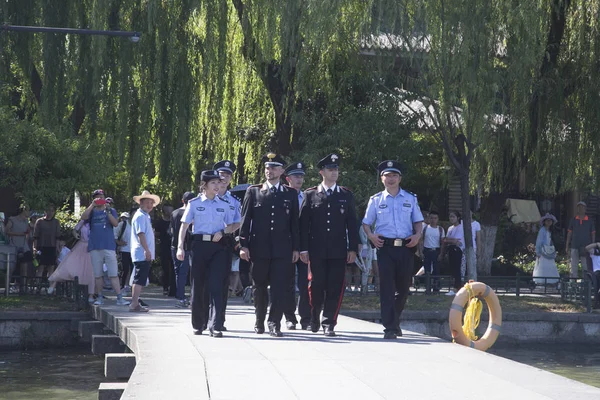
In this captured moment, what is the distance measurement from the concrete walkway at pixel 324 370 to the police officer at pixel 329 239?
1.40 feet

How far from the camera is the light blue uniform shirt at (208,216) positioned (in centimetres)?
1158

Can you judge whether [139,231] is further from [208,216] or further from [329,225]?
[329,225]

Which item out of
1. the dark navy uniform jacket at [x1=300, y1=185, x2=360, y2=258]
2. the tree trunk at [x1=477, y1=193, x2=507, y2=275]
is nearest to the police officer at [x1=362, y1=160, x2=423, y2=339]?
the dark navy uniform jacket at [x1=300, y1=185, x2=360, y2=258]

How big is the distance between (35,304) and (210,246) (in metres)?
8.21

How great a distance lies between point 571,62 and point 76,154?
1059 centimetres

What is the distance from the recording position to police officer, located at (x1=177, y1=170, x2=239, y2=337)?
11.5 metres

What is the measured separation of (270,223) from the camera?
1152cm

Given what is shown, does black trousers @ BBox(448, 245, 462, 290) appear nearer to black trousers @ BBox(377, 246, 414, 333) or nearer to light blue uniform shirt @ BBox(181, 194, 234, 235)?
black trousers @ BBox(377, 246, 414, 333)

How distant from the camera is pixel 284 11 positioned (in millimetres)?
21844

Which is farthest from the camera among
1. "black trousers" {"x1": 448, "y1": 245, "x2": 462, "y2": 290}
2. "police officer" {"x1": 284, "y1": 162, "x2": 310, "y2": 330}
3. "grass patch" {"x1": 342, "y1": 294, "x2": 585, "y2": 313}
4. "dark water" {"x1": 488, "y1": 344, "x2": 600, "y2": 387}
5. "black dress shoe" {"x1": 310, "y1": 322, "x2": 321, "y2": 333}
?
"black trousers" {"x1": 448, "y1": 245, "x2": 462, "y2": 290}

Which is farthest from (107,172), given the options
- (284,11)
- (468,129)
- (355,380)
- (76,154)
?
(355,380)

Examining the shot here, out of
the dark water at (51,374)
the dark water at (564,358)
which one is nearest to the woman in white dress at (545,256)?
the dark water at (564,358)

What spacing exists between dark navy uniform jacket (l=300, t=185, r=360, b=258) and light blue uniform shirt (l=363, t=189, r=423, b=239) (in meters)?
0.23

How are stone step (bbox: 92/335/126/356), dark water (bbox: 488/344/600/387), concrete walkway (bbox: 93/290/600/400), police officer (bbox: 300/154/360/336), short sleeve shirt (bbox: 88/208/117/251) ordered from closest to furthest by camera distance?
concrete walkway (bbox: 93/290/600/400) < police officer (bbox: 300/154/360/336) < stone step (bbox: 92/335/126/356) < dark water (bbox: 488/344/600/387) < short sleeve shirt (bbox: 88/208/117/251)
